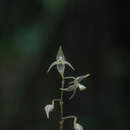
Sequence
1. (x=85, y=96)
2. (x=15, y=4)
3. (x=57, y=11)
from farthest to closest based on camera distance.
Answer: (x=85, y=96) < (x=15, y=4) < (x=57, y=11)

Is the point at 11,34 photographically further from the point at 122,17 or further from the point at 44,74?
the point at 122,17

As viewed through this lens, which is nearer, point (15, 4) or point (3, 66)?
point (15, 4)

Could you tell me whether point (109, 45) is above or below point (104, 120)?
above

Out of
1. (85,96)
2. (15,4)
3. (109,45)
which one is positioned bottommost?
(85,96)

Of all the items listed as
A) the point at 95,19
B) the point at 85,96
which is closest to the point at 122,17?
the point at 95,19

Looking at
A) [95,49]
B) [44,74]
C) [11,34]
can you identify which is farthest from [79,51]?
[11,34]

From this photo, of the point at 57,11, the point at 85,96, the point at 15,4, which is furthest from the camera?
the point at 85,96
